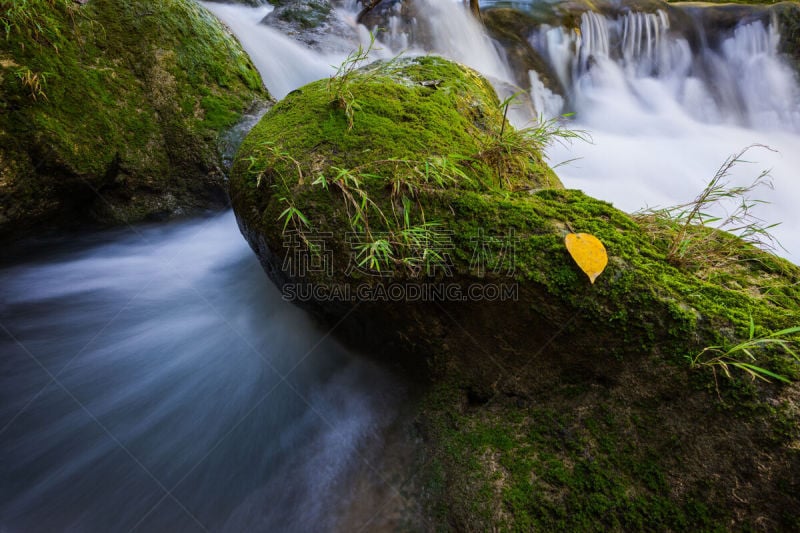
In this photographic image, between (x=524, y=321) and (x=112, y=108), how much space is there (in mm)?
3965

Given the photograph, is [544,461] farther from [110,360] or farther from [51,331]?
[51,331]

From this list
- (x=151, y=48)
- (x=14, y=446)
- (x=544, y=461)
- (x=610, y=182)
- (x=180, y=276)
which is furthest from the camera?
(x=610, y=182)

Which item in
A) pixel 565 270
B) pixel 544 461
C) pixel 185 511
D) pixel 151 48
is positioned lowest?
pixel 185 511

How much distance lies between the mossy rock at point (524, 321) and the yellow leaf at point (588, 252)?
0.04 meters

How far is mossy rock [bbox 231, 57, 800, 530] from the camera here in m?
1.28

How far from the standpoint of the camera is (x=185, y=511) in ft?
6.24

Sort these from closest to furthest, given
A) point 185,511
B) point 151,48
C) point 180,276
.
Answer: point 185,511
point 180,276
point 151,48

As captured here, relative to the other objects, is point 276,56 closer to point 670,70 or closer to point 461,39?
point 461,39

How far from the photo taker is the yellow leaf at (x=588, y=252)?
1499 millimetres

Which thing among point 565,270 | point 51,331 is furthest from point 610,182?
point 51,331

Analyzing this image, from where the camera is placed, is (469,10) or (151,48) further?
(469,10)

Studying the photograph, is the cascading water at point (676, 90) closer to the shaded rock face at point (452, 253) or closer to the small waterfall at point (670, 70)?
the small waterfall at point (670, 70)

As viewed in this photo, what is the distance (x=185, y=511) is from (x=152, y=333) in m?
1.43

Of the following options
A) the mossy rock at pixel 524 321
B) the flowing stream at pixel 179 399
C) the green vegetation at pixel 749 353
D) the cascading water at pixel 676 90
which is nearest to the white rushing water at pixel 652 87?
the cascading water at pixel 676 90
